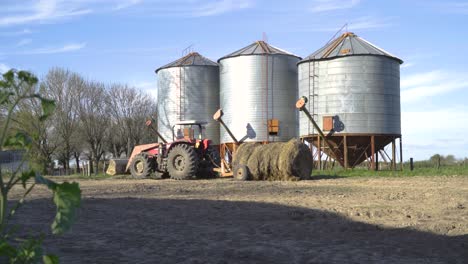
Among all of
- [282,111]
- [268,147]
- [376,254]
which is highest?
[282,111]

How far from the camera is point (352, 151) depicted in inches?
1186

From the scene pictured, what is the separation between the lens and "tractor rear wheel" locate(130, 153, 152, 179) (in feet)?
77.9

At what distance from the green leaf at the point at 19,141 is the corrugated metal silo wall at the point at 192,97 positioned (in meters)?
32.9

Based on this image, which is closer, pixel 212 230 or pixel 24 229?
pixel 24 229

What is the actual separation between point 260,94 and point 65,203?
30.6m

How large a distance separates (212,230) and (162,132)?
97.7ft

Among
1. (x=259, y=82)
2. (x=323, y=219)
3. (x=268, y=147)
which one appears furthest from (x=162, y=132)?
(x=323, y=219)

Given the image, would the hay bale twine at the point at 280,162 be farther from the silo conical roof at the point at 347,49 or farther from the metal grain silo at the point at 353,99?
the silo conical roof at the point at 347,49

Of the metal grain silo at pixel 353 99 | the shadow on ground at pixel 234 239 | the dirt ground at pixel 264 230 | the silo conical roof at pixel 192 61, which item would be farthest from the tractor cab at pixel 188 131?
the shadow on ground at pixel 234 239

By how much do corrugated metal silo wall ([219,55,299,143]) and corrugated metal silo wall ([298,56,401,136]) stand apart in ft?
10.2

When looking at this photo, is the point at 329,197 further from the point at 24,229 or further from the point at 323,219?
the point at 24,229

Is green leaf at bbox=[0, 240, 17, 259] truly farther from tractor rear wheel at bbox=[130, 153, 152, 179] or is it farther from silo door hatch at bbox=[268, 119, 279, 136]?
silo door hatch at bbox=[268, 119, 279, 136]

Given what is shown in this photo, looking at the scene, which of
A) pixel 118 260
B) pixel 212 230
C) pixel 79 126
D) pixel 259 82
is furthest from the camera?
pixel 79 126

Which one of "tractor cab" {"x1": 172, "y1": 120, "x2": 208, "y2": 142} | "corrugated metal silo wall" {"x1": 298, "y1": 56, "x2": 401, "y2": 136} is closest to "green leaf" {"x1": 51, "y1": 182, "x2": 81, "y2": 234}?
"tractor cab" {"x1": 172, "y1": 120, "x2": 208, "y2": 142}
